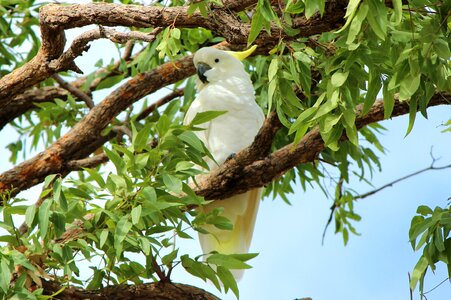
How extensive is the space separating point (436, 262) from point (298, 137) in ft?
1.92

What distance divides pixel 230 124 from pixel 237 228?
502 mm

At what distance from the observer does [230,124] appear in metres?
3.96

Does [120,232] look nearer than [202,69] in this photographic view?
Yes

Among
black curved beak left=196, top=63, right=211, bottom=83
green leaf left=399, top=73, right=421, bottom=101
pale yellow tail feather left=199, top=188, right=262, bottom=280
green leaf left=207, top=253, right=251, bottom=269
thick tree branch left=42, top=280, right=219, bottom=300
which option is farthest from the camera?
black curved beak left=196, top=63, right=211, bottom=83

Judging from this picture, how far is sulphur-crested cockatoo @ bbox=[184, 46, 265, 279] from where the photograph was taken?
12.9ft

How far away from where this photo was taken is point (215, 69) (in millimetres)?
4059

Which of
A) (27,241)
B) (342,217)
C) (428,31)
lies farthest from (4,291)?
(342,217)

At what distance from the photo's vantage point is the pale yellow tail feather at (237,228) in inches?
154

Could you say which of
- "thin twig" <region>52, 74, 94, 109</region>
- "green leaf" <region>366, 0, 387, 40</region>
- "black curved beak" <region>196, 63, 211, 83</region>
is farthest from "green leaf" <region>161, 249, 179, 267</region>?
"thin twig" <region>52, 74, 94, 109</region>

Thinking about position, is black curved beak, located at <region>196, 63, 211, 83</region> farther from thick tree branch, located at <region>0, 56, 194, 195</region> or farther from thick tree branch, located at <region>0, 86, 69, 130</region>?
thick tree branch, located at <region>0, 86, 69, 130</region>

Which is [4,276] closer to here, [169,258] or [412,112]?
[169,258]

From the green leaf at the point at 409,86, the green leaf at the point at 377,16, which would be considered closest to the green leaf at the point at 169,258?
the green leaf at the point at 409,86

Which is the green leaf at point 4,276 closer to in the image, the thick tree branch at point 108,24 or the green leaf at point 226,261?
the green leaf at point 226,261

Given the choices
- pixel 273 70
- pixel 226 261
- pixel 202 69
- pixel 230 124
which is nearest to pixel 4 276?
pixel 226 261
